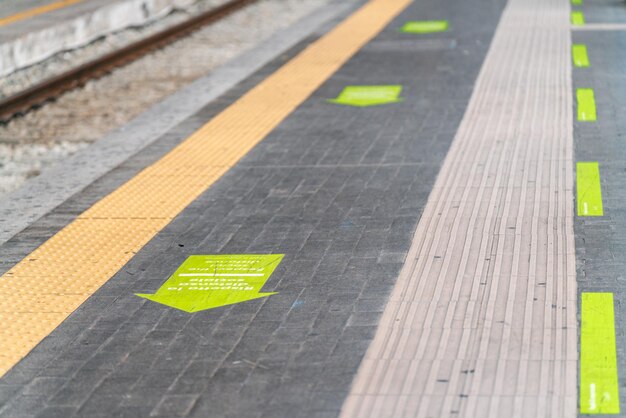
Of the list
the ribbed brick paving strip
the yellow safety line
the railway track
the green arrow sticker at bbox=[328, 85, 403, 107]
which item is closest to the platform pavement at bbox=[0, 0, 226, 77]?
the railway track

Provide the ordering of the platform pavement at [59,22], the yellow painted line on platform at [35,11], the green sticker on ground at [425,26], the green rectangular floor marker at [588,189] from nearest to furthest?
the green rectangular floor marker at [588,189] → the platform pavement at [59,22] → the green sticker on ground at [425,26] → the yellow painted line on platform at [35,11]

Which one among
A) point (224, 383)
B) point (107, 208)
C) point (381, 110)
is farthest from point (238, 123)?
point (224, 383)

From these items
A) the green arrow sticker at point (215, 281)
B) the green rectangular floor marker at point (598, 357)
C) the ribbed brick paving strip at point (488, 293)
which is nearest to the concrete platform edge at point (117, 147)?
the green arrow sticker at point (215, 281)

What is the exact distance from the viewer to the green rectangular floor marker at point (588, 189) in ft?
24.2

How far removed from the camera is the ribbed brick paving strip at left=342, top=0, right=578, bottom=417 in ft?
16.1

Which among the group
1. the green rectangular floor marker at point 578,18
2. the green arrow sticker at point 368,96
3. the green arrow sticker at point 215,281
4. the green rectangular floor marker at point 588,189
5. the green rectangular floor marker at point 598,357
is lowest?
the green rectangular floor marker at point 578,18

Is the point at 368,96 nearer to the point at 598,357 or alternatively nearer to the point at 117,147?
the point at 117,147

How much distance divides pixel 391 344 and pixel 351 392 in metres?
0.54

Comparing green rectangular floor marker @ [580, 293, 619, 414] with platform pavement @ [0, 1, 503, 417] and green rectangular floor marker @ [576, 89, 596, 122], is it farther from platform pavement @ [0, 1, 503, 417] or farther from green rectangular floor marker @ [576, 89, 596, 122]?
green rectangular floor marker @ [576, 89, 596, 122]

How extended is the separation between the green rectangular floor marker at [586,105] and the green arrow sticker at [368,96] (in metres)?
1.76

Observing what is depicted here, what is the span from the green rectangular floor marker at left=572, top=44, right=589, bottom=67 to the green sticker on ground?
2.90 metres

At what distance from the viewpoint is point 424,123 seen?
10.3 metres

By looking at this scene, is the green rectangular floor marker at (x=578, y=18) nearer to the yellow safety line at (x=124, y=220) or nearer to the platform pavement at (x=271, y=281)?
the yellow safety line at (x=124, y=220)

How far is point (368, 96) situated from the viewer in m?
11.7
